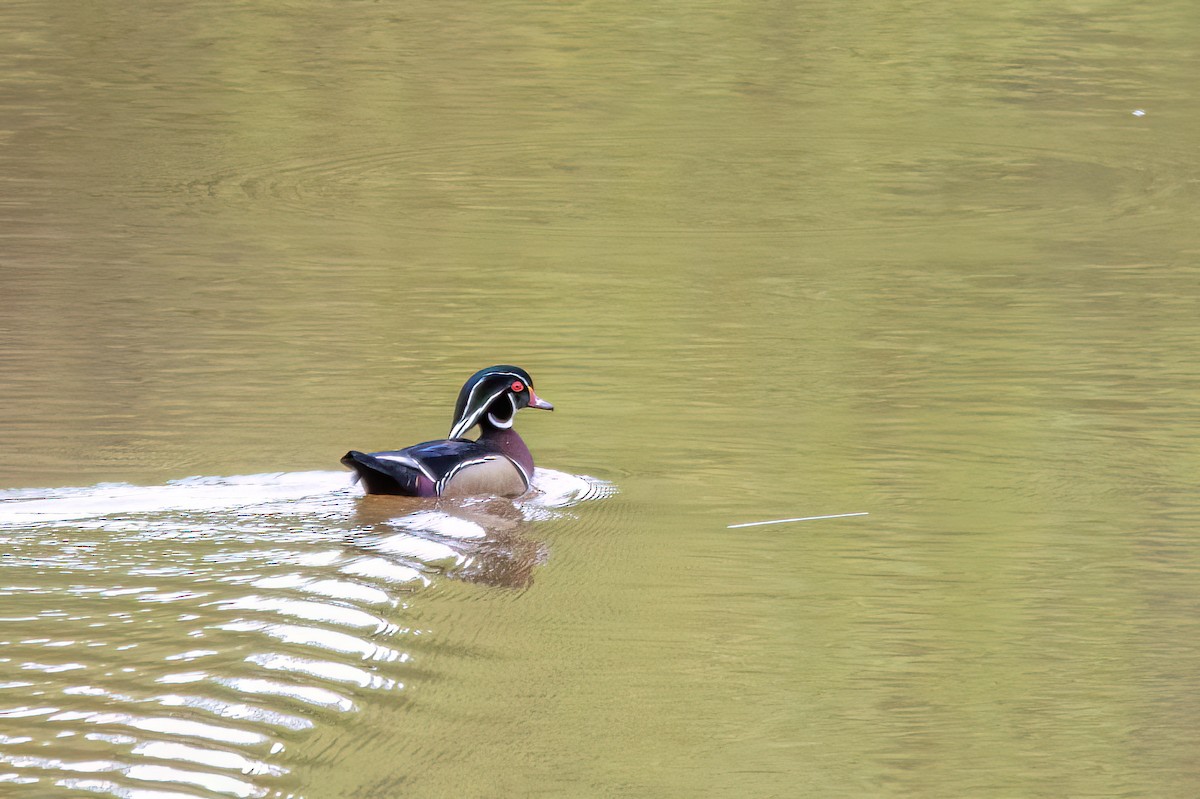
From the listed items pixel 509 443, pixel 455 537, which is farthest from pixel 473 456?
pixel 455 537

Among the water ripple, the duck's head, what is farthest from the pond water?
the duck's head

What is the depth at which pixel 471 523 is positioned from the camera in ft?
21.0

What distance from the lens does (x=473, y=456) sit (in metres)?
6.68

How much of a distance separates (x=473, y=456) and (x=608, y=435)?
2.40 ft

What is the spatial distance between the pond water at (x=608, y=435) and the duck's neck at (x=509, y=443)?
0.12 metres

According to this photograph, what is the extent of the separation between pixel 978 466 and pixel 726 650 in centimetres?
209

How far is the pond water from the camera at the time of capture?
4.43m

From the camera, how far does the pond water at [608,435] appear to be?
4430mm

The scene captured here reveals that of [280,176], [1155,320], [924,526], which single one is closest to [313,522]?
A: [924,526]

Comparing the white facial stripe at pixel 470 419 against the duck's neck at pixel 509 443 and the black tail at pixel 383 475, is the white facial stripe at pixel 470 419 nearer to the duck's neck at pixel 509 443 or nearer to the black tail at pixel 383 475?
the duck's neck at pixel 509 443

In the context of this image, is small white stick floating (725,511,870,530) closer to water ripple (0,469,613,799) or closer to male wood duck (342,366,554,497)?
water ripple (0,469,613,799)

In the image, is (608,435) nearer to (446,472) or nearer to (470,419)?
(470,419)

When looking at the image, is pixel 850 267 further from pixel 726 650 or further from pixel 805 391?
pixel 726 650

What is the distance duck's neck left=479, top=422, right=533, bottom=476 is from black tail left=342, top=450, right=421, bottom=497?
16.5 inches
